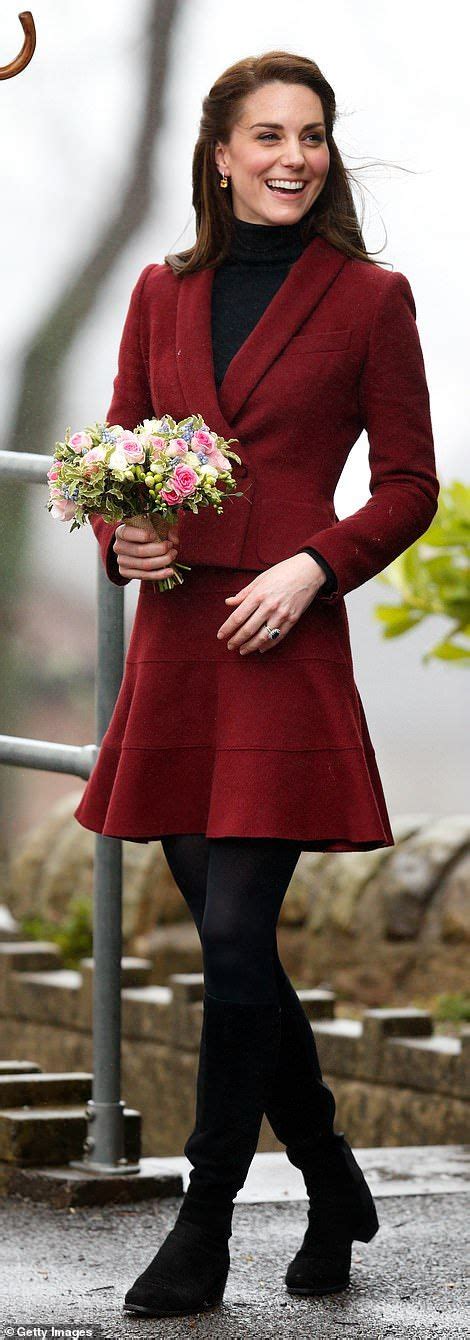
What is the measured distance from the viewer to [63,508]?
2.15 metres

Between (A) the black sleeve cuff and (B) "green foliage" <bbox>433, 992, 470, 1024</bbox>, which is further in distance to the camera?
(B) "green foliage" <bbox>433, 992, 470, 1024</bbox>

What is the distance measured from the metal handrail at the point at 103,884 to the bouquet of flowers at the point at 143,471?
0.73m

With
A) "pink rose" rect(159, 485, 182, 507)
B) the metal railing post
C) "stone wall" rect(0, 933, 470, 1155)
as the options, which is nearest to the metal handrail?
the metal railing post

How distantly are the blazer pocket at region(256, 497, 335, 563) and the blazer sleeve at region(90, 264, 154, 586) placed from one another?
0.66 ft

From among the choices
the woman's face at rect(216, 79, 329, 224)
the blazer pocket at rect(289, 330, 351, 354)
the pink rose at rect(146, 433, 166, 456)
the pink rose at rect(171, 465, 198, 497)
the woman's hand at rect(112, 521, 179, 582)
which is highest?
the woman's face at rect(216, 79, 329, 224)

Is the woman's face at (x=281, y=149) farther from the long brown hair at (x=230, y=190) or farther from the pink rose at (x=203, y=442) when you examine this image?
the pink rose at (x=203, y=442)

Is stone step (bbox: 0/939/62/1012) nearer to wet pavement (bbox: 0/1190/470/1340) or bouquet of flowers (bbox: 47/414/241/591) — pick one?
wet pavement (bbox: 0/1190/470/1340)

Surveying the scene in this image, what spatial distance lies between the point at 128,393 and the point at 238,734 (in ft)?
1.54

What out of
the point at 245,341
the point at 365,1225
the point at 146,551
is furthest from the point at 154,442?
the point at 365,1225

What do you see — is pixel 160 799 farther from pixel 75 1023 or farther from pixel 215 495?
pixel 75 1023

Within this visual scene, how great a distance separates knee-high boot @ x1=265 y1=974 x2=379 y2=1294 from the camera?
227 centimetres

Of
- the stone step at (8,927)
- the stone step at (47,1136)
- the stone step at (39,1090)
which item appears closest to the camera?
the stone step at (47,1136)

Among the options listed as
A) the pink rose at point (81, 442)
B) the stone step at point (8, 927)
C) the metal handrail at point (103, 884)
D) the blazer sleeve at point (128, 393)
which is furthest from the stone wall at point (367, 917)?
the pink rose at point (81, 442)

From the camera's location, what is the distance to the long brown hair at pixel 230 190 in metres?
2.27
